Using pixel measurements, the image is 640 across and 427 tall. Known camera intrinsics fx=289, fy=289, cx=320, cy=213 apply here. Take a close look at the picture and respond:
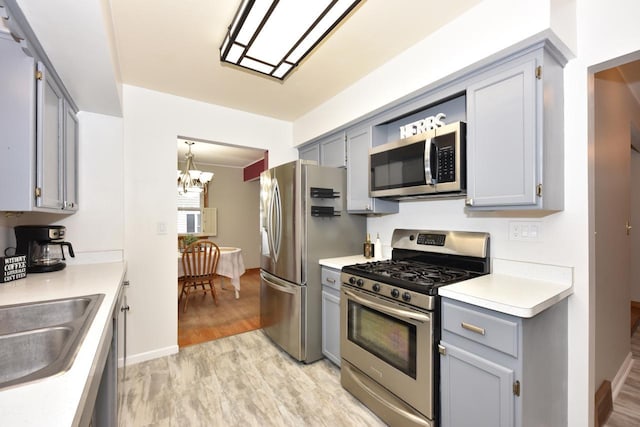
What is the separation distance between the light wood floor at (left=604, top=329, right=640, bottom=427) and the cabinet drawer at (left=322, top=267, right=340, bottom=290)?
1923 millimetres

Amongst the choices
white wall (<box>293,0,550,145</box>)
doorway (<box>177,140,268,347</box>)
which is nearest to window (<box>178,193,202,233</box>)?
doorway (<box>177,140,268,347</box>)

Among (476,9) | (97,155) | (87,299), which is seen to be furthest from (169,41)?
(476,9)

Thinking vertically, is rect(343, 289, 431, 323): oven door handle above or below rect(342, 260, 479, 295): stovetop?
below

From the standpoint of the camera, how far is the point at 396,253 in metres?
2.49

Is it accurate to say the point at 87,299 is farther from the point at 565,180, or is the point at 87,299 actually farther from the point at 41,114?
the point at 565,180

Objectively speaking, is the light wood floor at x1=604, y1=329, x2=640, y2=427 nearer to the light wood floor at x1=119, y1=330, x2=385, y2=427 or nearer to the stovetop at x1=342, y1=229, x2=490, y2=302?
the stovetop at x1=342, y1=229, x2=490, y2=302

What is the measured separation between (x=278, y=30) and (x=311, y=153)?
1.72 m

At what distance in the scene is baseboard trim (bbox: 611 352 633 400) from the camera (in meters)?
2.12

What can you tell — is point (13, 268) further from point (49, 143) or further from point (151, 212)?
point (151, 212)

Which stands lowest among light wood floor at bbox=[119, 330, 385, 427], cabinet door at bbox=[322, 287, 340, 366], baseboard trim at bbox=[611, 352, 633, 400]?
light wood floor at bbox=[119, 330, 385, 427]

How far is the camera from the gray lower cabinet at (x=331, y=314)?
2387mm

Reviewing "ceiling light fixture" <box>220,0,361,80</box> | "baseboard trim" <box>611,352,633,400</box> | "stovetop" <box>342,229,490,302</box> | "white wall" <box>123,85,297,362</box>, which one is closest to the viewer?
"ceiling light fixture" <box>220,0,361,80</box>

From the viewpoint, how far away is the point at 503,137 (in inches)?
61.8

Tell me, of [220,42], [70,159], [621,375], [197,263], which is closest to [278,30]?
[220,42]
